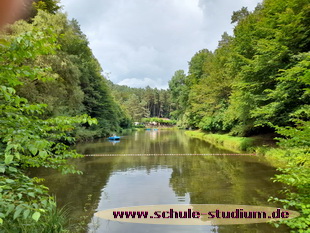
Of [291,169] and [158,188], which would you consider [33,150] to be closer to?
[291,169]

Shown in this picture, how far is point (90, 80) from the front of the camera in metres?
31.6

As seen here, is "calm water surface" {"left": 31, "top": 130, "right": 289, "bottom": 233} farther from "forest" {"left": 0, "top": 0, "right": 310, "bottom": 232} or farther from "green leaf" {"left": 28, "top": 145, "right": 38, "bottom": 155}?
"green leaf" {"left": 28, "top": 145, "right": 38, "bottom": 155}

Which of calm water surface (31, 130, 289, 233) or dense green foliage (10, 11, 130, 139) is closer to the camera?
calm water surface (31, 130, 289, 233)

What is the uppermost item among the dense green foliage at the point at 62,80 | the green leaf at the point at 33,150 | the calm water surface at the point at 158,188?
the dense green foliage at the point at 62,80

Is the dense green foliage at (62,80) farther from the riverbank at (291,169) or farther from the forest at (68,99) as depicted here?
the riverbank at (291,169)

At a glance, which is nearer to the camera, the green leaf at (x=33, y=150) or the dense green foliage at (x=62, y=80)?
the green leaf at (x=33, y=150)

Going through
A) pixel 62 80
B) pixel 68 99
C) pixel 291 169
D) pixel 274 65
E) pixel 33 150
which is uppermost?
pixel 274 65

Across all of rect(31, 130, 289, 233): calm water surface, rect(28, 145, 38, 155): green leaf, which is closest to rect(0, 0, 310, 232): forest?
rect(28, 145, 38, 155): green leaf

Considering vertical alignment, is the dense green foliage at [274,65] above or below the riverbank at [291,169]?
above

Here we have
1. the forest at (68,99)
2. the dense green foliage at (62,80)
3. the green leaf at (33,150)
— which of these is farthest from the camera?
the dense green foliage at (62,80)

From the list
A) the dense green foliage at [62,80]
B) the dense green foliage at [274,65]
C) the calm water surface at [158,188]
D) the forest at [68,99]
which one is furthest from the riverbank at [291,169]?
the dense green foliage at [62,80]

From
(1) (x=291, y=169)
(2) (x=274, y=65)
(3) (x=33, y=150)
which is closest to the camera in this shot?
(3) (x=33, y=150)

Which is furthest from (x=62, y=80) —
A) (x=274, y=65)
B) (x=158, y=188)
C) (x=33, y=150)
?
(x=33, y=150)

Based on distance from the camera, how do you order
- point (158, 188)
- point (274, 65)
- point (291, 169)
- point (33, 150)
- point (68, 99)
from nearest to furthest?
point (33, 150) < point (291, 169) < point (158, 188) < point (274, 65) < point (68, 99)
